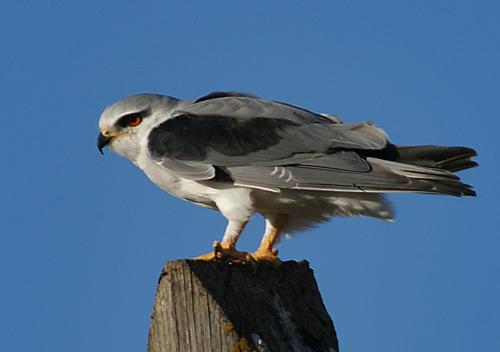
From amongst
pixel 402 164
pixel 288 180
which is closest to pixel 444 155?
pixel 402 164

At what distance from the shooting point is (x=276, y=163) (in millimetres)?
6191

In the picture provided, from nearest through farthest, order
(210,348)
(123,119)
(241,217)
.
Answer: (210,348), (241,217), (123,119)

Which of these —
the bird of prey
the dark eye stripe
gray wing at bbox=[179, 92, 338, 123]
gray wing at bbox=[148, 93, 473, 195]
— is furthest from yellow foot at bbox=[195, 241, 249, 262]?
the dark eye stripe

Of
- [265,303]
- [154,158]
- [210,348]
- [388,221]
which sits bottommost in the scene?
[210,348]

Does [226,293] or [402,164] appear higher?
[402,164]

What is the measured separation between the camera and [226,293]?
3627 millimetres

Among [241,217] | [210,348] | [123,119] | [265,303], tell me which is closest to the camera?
[210,348]

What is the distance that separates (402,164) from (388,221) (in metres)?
0.49

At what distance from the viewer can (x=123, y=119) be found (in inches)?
265

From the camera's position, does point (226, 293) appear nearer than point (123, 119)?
Yes

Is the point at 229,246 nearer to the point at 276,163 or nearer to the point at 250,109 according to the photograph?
the point at 276,163

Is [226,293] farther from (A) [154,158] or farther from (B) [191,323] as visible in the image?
(A) [154,158]

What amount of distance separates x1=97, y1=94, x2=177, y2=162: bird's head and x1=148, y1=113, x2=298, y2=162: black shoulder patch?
A: 1.06ft

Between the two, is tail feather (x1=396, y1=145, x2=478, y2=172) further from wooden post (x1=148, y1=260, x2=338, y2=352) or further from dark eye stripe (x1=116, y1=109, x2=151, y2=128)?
wooden post (x1=148, y1=260, x2=338, y2=352)
